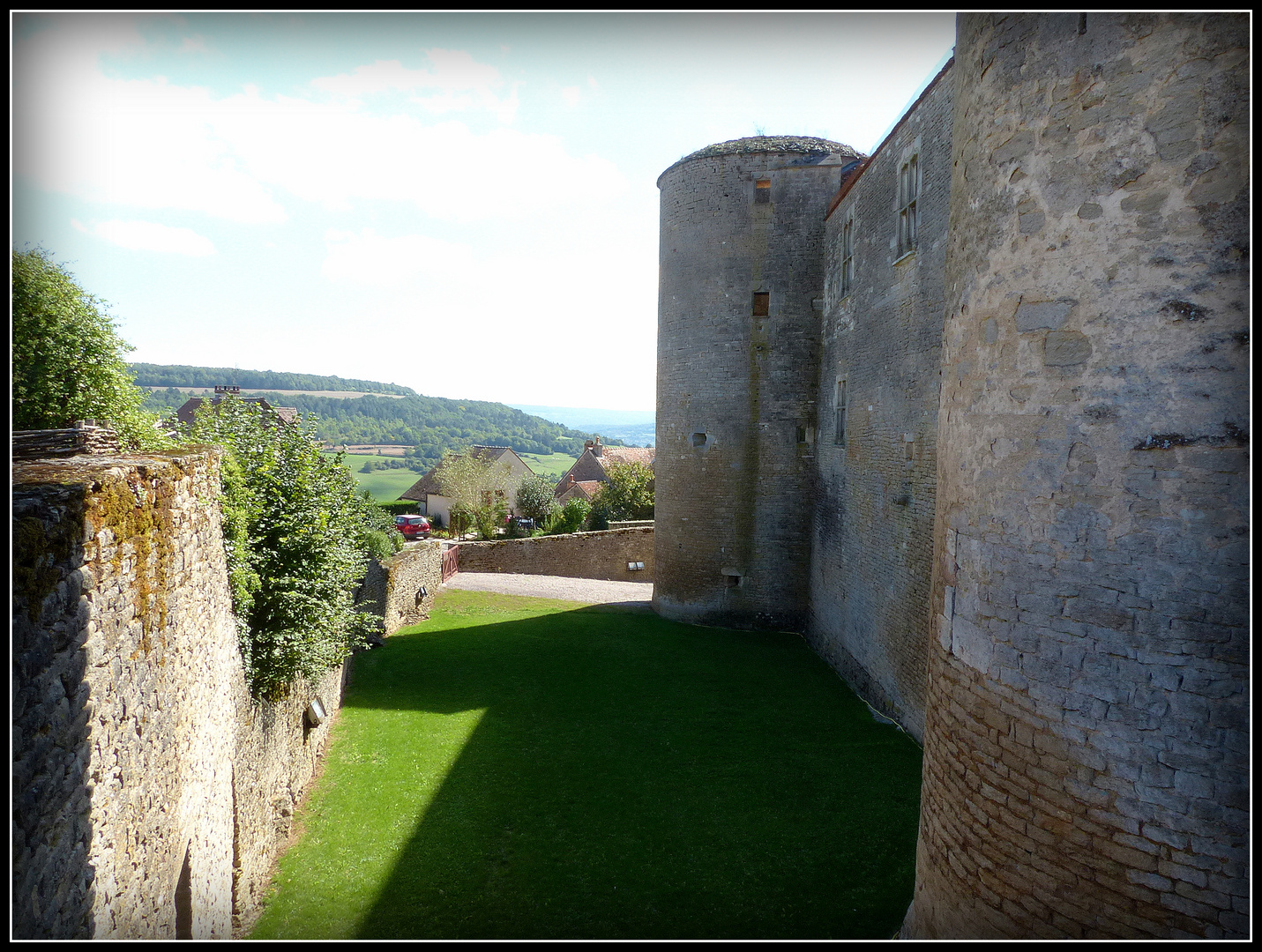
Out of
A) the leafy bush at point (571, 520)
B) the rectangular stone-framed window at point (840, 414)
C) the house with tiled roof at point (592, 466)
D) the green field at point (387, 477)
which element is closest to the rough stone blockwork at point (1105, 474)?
the rectangular stone-framed window at point (840, 414)

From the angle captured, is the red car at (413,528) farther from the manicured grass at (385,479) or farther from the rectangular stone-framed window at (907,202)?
the rectangular stone-framed window at (907,202)

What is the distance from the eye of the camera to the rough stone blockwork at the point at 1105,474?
2967 mm

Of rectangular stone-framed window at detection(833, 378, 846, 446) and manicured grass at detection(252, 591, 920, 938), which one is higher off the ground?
rectangular stone-framed window at detection(833, 378, 846, 446)

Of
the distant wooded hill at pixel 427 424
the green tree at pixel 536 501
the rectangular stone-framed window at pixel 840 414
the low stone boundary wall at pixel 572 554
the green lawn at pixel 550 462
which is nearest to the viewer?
the rectangular stone-framed window at pixel 840 414

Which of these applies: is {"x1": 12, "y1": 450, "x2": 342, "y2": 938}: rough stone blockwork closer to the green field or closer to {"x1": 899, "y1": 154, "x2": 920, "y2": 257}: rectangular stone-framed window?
{"x1": 899, "y1": 154, "x2": 920, "y2": 257}: rectangular stone-framed window

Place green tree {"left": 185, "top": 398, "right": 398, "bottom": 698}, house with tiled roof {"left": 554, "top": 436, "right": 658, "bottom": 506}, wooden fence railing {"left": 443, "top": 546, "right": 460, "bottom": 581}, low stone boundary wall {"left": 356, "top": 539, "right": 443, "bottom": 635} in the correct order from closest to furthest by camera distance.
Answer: green tree {"left": 185, "top": 398, "right": 398, "bottom": 698}
low stone boundary wall {"left": 356, "top": 539, "right": 443, "bottom": 635}
wooden fence railing {"left": 443, "top": 546, "right": 460, "bottom": 581}
house with tiled roof {"left": 554, "top": 436, "right": 658, "bottom": 506}

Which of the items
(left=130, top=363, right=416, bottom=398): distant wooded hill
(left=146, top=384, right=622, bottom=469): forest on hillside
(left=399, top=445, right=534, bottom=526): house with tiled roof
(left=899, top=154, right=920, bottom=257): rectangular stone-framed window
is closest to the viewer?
(left=899, top=154, right=920, bottom=257): rectangular stone-framed window

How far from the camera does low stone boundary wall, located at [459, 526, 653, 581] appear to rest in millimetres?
25828

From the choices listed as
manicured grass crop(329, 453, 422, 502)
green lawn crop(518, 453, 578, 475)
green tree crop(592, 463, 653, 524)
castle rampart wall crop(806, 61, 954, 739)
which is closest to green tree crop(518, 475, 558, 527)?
green tree crop(592, 463, 653, 524)

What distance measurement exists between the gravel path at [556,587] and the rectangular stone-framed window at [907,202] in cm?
1261

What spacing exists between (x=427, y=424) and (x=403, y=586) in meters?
115

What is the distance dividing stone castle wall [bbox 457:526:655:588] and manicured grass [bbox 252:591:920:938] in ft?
36.8

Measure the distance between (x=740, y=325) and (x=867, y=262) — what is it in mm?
4512

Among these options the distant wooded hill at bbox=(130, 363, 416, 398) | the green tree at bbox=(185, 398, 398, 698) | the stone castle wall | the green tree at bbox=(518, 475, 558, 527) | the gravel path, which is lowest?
the gravel path
